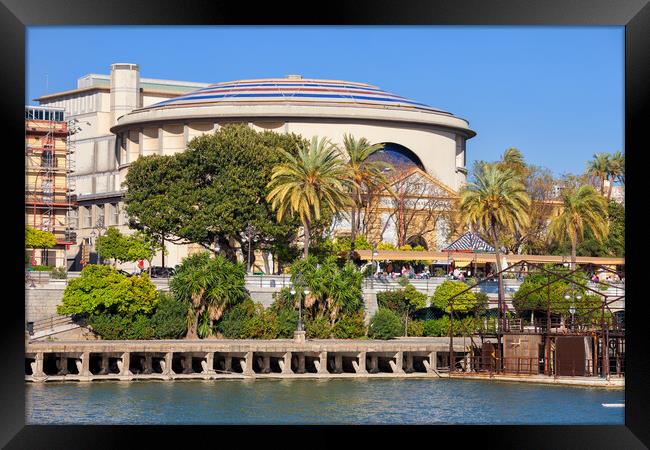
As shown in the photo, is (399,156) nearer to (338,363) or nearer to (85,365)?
(338,363)

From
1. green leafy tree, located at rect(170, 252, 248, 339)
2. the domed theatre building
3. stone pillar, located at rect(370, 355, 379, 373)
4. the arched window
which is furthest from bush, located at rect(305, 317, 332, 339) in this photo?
the arched window

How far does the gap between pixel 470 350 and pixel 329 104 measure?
1380 inches

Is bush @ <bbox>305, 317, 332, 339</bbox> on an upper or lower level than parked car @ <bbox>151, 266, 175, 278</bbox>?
lower

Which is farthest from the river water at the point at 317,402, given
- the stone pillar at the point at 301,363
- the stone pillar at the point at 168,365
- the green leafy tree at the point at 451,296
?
the green leafy tree at the point at 451,296

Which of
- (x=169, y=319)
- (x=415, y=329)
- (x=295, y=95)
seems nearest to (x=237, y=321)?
(x=169, y=319)

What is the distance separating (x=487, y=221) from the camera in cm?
5797

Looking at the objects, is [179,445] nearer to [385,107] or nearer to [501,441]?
[501,441]

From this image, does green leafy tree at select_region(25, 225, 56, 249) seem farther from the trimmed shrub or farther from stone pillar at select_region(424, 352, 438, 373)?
stone pillar at select_region(424, 352, 438, 373)

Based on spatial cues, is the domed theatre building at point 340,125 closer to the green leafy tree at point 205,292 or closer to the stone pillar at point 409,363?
the green leafy tree at point 205,292

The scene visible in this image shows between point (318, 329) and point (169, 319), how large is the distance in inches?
234

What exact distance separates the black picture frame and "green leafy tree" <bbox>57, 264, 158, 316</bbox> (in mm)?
33613

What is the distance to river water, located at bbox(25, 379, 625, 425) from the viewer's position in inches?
1316

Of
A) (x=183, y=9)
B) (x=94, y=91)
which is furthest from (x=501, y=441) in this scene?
(x=94, y=91)

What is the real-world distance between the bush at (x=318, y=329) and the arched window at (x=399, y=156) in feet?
102
